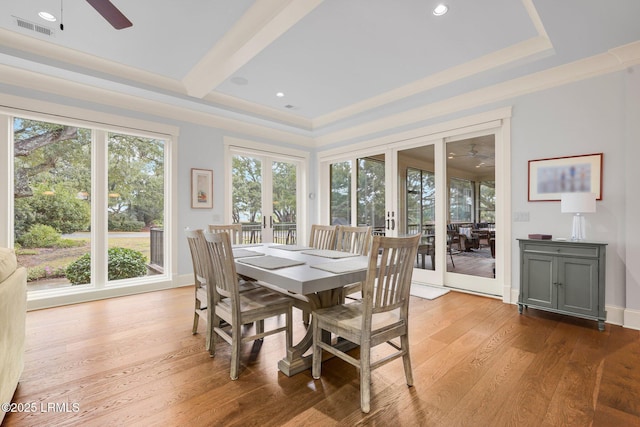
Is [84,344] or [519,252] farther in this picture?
[519,252]

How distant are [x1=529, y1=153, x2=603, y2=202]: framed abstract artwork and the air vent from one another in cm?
512

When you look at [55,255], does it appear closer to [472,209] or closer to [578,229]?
[472,209]

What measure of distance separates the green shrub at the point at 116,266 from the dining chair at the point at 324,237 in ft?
8.61

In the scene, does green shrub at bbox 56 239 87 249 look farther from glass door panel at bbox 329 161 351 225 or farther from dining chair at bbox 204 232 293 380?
glass door panel at bbox 329 161 351 225

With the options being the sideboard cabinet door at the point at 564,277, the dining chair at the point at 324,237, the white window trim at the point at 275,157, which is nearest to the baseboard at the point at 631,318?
the sideboard cabinet door at the point at 564,277

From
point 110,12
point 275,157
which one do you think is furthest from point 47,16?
point 275,157

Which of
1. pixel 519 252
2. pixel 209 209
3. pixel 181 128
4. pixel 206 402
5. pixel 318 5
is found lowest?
pixel 206 402

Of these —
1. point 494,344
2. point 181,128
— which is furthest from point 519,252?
point 181,128

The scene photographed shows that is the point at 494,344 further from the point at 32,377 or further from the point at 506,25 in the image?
the point at 32,377

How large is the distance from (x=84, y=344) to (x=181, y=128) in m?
3.13

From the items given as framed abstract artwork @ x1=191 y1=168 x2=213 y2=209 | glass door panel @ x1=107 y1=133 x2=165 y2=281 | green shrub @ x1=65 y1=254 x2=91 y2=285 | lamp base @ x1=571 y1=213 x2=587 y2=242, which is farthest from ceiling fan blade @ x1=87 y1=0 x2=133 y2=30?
lamp base @ x1=571 y1=213 x2=587 y2=242

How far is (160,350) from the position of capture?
2.41 metres

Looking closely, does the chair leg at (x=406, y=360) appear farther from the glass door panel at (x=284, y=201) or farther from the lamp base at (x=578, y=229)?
the glass door panel at (x=284, y=201)

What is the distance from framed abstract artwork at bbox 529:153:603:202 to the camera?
3.07 meters
